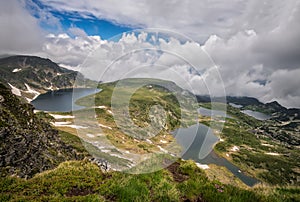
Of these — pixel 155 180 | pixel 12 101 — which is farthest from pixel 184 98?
pixel 12 101

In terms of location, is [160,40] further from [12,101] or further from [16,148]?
[12,101]

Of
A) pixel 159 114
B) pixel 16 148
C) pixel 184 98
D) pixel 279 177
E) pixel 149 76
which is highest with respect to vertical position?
pixel 149 76

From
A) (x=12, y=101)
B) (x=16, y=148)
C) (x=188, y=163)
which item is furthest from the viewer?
(x=12, y=101)

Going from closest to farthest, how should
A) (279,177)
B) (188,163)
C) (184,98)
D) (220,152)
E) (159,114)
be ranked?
(188,163) < (184,98) < (159,114) < (279,177) < (220,152)

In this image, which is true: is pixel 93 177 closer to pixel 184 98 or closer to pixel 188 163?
pixel 188 163

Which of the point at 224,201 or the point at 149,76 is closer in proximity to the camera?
the point at 224,201

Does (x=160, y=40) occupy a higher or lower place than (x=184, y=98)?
higher

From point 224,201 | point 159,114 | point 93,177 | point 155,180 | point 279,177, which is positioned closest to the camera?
point 224,201

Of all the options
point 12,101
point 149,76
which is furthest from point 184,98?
point 12,101

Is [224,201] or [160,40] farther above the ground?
[160,40]
